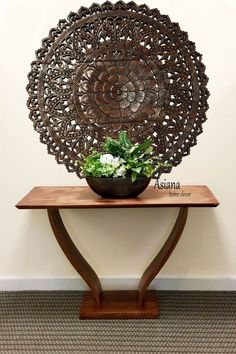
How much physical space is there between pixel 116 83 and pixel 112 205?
850mm

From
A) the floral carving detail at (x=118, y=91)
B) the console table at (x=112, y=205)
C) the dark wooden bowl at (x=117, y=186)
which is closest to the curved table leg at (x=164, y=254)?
the console table at (x=112, y=205)

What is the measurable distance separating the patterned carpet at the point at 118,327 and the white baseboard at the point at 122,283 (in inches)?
2.2

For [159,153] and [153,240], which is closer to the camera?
[159,153]

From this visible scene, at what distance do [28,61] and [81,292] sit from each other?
1.58 meters

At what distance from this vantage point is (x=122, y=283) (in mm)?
2434

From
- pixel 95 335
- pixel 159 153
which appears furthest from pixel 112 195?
pixel 95 335

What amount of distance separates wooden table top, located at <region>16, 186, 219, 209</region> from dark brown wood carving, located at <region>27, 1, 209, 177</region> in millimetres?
221

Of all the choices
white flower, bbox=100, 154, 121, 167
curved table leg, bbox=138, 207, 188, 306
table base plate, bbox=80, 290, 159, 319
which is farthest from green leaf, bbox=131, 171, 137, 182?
table base plate, bbox=80, 290, 159, 319

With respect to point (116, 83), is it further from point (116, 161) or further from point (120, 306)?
point (120, 306)

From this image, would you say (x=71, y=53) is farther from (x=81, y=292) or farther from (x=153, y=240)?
(x=81, y=292)

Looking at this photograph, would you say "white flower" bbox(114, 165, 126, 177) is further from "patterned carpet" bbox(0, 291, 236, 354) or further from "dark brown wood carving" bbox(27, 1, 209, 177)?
"patterned carpet" bbox(0, 291, 236, 354)

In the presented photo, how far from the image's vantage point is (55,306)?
2.26 meters

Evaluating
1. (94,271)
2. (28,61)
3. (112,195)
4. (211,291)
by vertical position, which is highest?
(28,61)

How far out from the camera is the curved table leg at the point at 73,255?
2.08m
